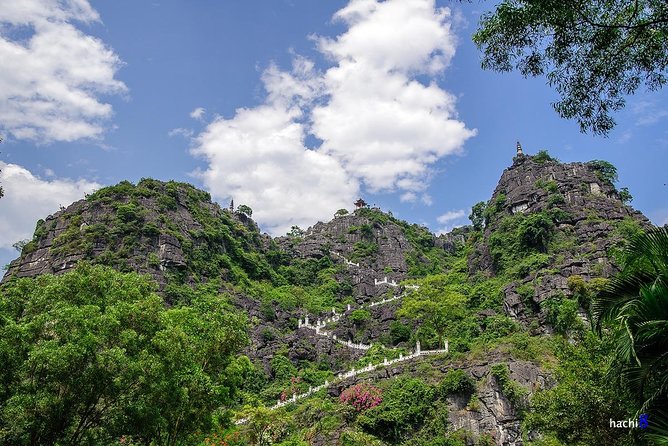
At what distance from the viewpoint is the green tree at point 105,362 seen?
468 inches

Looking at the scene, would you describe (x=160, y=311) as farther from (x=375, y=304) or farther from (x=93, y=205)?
(x=93, y=205)

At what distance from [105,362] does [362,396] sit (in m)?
18.1

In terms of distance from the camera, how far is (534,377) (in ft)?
86.5

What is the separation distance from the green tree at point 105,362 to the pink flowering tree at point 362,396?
1268 cm

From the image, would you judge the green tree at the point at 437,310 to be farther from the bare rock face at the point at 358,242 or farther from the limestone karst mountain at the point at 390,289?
the bare rock face at the point at 358,242

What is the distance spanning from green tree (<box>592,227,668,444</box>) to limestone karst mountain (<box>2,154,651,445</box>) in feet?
20.5

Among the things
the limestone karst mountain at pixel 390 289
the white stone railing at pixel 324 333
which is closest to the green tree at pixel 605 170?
the limestone karst mountain at pixel 390 289

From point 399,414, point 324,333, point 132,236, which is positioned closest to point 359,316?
point 324,333

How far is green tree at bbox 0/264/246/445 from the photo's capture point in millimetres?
11891

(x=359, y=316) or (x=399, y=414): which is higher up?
(x=359, y=316)

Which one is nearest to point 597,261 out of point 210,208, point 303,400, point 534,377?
point 534,377

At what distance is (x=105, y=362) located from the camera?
473 inches

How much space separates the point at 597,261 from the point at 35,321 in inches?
1480

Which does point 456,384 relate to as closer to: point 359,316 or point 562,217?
point 359,316
